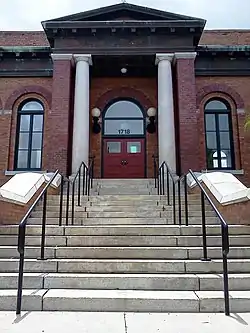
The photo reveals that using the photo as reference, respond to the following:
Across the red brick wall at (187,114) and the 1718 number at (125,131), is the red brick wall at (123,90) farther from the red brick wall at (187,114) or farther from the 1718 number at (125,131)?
the red brick wall at (187,114)

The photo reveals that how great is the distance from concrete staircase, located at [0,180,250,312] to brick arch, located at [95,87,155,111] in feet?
29.6

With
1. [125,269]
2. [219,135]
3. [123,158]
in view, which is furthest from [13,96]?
[125,269]

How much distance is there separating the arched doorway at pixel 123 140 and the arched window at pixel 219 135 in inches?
109

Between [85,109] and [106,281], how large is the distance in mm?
9474

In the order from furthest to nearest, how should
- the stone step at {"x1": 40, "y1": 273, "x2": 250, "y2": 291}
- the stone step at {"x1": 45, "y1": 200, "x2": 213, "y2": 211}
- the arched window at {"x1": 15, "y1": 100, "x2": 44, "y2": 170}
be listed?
the arched window at {"x1": 15, "y1": 100, "x2": 44, "y2": 170}
the stone step at {"x1": 45, "y1": 200, "x2": 213, "y2": 211}
the stone step at {"x1": 40, "y1": 273, "x2": 250, "y2": 291}

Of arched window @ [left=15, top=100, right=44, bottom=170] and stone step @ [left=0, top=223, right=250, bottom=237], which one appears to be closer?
stone step @ [left=0, top=223, right=250, bottom=237]

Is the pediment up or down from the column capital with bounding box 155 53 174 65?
up

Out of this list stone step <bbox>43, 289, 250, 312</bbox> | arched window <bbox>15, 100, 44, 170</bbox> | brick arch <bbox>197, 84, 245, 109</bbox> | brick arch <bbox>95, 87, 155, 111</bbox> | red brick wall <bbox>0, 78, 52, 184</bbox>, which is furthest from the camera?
brick arch <bbox>95, 87, 155, 111</bbox>

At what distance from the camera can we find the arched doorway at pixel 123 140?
14852 millimetres

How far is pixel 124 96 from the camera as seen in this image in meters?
15.6

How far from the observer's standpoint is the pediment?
13883 mm

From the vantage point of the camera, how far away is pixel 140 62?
14.5 metres

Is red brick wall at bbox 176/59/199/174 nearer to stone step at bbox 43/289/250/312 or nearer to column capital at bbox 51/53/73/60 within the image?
column capital at bbox 51/53/73/60

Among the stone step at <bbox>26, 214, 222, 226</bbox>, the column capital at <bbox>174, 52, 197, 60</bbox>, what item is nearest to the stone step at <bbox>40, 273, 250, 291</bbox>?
the stone step at <bbox>26, 214, 222, 226</bbox>
